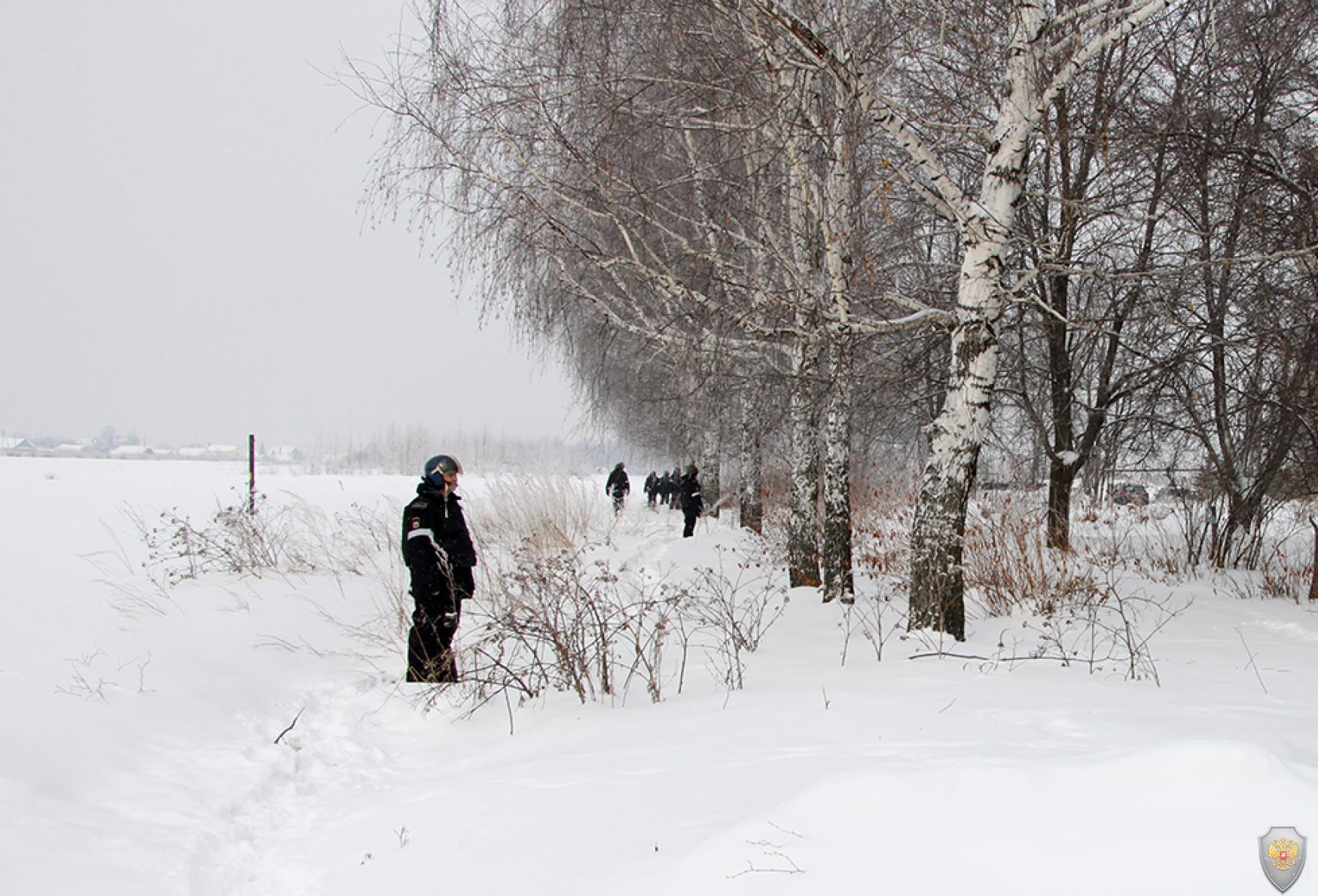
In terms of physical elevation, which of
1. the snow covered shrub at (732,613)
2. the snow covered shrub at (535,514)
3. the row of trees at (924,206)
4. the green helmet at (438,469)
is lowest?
the snow covered shrub at (732,613)

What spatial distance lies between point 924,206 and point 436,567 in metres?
6.83

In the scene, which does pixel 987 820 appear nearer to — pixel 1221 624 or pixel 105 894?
pixel 105 894

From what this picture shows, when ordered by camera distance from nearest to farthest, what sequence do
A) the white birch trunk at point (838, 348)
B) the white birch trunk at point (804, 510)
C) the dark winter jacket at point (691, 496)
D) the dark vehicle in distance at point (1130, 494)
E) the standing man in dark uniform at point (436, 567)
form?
the standing man in dark uniform at point (436, 567) < the white birch trunk at point (838, 348) < the white birch trunk at point (804, 510) < the dark vehicle in distance at point (1130, 494) < the dark winter jacket at point (691, 496)

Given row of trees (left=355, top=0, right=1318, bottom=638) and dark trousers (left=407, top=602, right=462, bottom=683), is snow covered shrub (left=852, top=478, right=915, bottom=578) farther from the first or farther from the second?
dark trousers (left=407, top=602, right=462, bottom=683)

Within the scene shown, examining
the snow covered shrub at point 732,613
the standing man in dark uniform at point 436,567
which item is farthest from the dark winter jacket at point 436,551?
the snow covered shrub at point 732,613

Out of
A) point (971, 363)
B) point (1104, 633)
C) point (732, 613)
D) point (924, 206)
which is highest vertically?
point (924, 206)

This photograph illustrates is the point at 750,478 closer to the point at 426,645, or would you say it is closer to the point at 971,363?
the point at 971,363

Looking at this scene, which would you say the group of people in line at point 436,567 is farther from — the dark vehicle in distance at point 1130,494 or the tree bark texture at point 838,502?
the dark vehicle in distance at point 1130,494

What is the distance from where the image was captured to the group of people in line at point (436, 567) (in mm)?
4988

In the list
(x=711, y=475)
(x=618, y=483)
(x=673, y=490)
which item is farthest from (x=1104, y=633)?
(x=673, y=490)

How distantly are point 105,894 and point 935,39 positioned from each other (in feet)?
23.1

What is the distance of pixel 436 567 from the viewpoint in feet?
16.6

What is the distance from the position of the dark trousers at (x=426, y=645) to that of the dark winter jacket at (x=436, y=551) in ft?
0.22

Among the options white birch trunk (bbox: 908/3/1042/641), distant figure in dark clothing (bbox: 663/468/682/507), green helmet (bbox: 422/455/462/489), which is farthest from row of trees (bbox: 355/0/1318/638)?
distant figure in dark clothing (bbox: 663/468/682/507)
